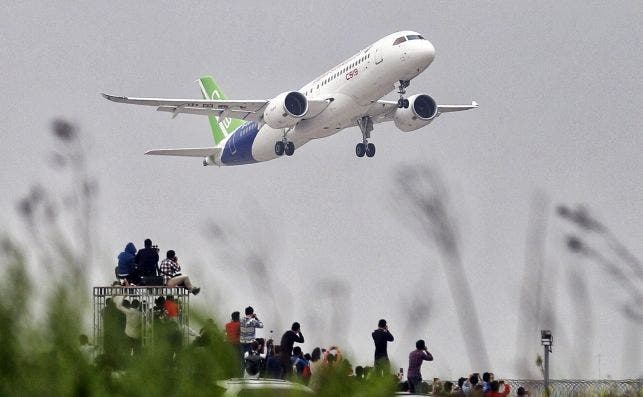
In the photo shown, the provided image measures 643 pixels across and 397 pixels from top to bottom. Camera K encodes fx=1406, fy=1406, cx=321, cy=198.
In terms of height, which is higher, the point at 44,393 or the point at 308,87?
the point at 308,87

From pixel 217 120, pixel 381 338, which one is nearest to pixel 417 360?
pixel 381 338

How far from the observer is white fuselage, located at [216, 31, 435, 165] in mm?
61719

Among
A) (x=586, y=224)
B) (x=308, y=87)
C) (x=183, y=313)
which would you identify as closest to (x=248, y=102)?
(x=308, y=87)

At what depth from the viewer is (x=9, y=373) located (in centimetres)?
1386

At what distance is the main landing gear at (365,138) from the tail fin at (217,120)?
33.6 ft

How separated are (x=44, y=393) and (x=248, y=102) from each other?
58080mm

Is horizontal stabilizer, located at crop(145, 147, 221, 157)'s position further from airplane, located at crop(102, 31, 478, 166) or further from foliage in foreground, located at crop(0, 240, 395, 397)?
foliage in foreground, located at crop(0, 240, 395, 397)

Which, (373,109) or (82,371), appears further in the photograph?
(373,109)

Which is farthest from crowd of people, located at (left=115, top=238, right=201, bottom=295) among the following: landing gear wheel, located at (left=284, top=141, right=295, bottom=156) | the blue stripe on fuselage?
the blue stripe on fuselage

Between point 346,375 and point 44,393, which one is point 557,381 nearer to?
point 346,375

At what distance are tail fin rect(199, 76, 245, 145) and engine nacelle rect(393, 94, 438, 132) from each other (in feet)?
41.5

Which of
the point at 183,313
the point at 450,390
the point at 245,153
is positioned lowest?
the point at 450,390

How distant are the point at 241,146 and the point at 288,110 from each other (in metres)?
A: 10.6

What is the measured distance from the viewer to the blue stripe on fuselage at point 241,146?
75062 millimetres
